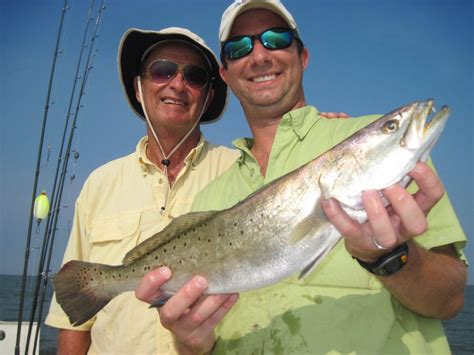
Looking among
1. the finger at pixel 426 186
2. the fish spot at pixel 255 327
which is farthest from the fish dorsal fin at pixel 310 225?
the fish spot at pixel 255 327

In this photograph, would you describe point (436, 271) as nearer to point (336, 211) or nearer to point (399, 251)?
point (399, 251)

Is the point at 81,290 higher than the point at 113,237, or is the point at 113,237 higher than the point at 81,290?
the point at 113,237

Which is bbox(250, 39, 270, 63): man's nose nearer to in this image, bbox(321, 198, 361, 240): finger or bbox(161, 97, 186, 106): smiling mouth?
bbox(161, 97, 186, 106): smiling mouth

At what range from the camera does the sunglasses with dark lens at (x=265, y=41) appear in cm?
426

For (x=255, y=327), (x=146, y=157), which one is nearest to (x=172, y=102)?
(x=146, y=157)

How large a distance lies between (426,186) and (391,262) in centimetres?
48

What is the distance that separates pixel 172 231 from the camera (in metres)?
3.43

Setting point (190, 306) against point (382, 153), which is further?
point (190, 306)

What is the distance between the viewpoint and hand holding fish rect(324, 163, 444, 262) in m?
2.34

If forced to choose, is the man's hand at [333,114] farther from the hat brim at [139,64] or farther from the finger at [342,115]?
the hat brim at [139,64]

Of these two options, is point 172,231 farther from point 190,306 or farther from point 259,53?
point 259,53

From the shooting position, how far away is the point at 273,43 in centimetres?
427

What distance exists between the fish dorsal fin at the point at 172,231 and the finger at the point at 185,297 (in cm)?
44

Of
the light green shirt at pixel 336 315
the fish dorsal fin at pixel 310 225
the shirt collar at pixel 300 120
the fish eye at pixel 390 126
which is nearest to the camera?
the fish eye at pixel 390 126
